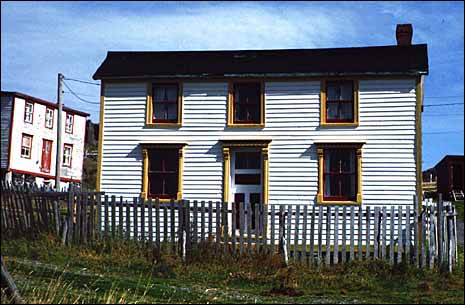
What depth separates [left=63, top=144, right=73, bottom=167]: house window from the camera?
185ft

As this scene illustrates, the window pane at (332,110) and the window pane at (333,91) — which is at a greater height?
the window pane at (333,91)

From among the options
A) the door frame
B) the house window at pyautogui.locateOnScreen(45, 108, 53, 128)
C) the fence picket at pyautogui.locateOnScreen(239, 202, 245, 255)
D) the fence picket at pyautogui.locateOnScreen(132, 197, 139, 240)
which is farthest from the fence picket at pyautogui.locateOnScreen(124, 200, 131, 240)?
the house window at pyautogui.locateOnScreen(45, 108, 53, 128)

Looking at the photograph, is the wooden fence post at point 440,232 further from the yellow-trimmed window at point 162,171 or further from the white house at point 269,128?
the yellow-trimmed window at point 162,171

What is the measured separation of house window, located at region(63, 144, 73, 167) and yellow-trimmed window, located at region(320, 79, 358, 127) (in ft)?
122

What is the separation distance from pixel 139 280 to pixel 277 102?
36.9 feet

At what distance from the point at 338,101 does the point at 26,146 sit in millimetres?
34406

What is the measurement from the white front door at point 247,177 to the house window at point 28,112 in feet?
104

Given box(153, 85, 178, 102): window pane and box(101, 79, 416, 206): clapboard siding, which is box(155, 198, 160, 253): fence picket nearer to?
box(101, 79, 416, 206): clapboard siding

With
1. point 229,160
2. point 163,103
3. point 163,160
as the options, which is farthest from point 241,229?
point 163,103

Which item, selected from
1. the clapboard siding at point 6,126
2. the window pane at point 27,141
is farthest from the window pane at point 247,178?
the window pane at point 27,141

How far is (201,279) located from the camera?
48.3 feet

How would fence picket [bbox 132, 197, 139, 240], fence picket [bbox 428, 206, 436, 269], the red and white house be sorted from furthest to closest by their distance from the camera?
the red and white house
fence picket [bbox 132, 197, 139, 240]
fence picket [bbox 428, 206, 436, 269]

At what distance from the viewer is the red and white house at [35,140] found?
49750mm

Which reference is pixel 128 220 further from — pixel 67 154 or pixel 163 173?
pixel 67 154
